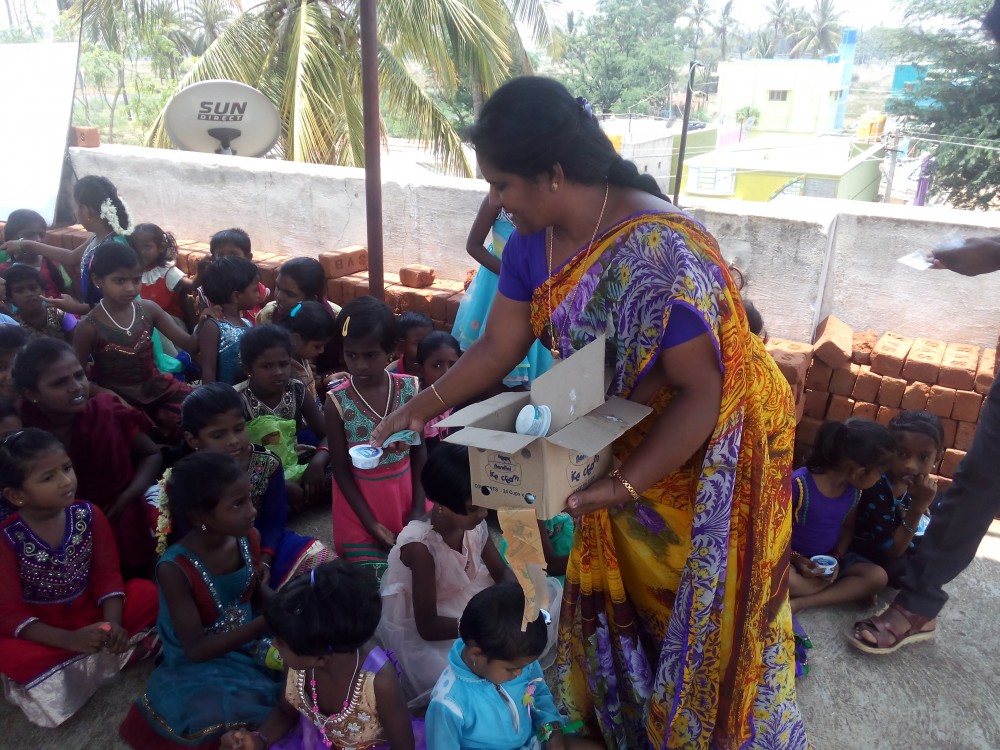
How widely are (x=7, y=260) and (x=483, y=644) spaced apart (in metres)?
4.68

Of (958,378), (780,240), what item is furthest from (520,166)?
(958,378)

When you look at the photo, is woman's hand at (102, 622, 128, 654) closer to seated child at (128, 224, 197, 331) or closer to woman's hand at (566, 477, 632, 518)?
woman's hand at (566, 477, 632, 518)

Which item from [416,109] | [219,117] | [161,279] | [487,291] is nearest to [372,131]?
[487,291]

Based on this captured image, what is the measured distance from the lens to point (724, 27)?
71938 mm

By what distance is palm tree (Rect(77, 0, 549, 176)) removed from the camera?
10078 mm

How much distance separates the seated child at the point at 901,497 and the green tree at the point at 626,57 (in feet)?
119

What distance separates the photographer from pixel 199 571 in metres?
2.36

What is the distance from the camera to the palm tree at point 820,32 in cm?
6856

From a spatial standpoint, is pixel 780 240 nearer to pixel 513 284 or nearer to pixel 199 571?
pixel 513 284

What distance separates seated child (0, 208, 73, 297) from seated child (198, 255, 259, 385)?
1.32 metres

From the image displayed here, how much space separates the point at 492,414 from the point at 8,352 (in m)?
2.57

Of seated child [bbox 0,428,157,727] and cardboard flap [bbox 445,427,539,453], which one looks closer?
cardboard flap [bbox 445,427,539,453]

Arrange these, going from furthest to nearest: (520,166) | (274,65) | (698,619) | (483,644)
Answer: (274,65), (483,644), (698,619), (520,166)

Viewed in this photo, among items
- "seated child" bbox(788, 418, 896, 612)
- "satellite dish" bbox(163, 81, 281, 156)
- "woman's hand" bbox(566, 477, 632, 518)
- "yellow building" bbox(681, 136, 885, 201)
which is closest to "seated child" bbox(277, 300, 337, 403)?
"seated child" bbox(788, 418, 896, 612)
